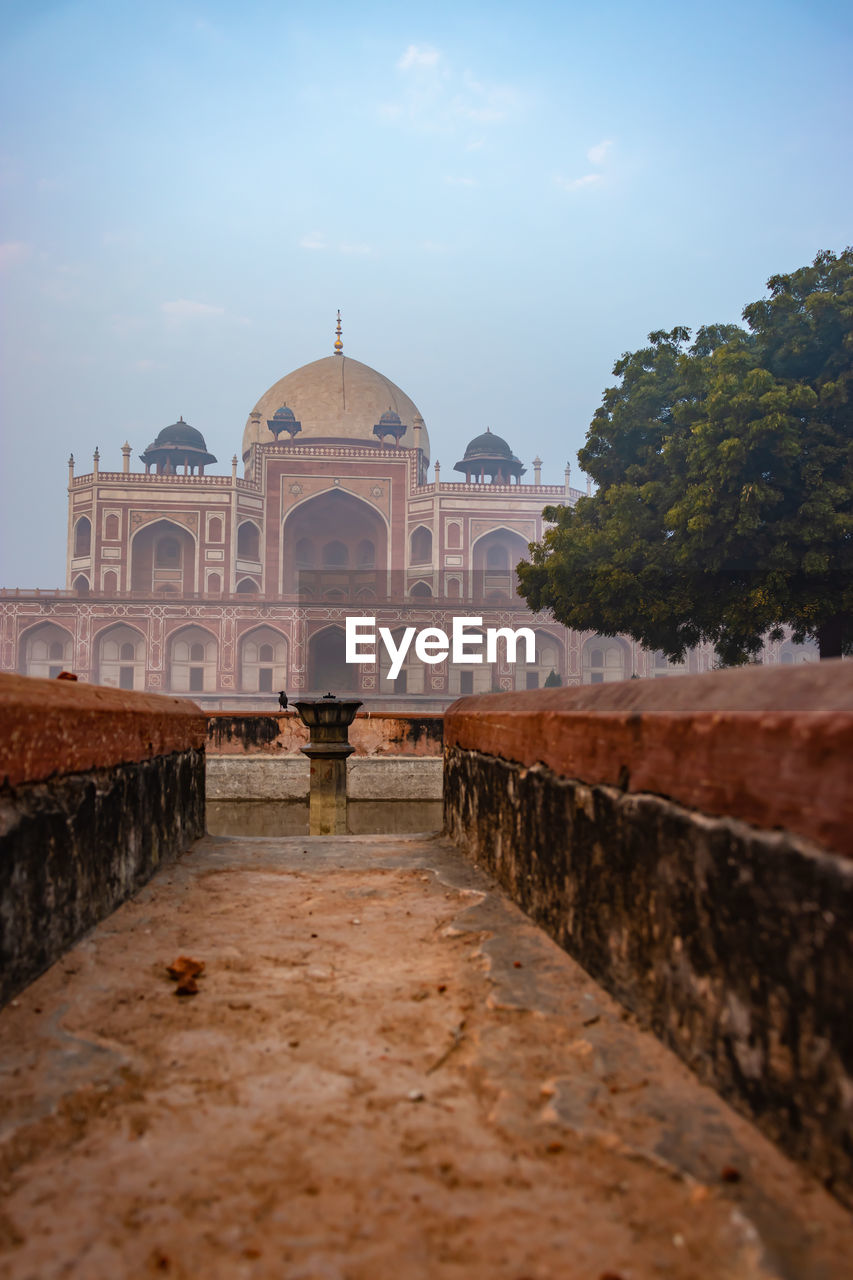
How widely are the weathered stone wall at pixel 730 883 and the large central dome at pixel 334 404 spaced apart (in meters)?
36.4

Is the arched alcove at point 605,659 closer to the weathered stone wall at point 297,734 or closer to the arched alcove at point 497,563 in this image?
the arched alcove at point 497,563

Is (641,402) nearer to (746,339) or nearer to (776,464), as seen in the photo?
(746,339)

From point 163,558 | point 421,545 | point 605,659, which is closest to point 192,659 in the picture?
point 163,558

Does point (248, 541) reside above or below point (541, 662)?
above

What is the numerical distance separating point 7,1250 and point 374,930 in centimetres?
120

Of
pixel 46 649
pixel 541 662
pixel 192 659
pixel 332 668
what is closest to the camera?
pixel 46 649

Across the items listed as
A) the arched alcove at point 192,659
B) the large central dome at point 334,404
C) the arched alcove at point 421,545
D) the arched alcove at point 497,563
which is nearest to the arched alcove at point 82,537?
the arched alcove at point 192,659

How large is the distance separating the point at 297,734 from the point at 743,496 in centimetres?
577

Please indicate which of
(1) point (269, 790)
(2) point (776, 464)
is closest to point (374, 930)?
(1) point (269, 790)

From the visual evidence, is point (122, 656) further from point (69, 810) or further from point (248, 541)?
point (69, 810)

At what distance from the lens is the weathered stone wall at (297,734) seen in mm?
8273

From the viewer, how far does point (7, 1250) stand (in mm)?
820

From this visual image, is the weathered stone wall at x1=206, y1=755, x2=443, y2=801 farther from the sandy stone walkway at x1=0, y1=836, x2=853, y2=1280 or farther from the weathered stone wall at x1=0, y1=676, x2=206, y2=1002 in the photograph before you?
the sandy stone walkway at x1=0, y1=836, x2=853, y2=1280

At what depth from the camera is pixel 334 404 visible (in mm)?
38344
